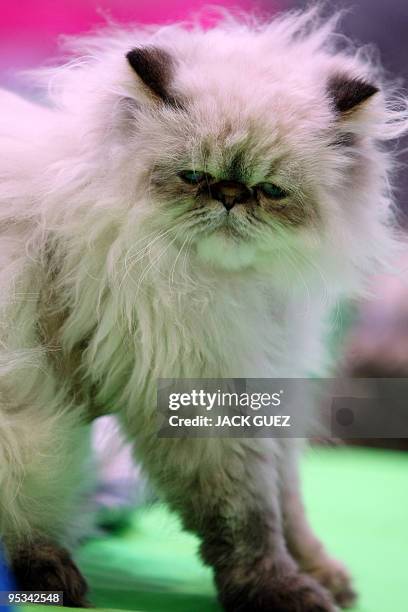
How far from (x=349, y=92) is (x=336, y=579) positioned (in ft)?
2.38

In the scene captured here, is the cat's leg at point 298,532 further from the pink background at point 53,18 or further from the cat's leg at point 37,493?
the pink background at point 53,18

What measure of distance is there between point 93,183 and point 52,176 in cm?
7

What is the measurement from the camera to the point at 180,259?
3.22ft

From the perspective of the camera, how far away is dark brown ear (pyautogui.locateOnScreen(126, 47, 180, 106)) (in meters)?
0.93

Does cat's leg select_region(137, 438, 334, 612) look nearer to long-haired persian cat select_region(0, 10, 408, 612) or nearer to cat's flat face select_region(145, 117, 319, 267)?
long-haired persian cat select_region(0, 10, 408, 612)

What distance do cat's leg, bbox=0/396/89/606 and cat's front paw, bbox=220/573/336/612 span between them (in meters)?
0.20

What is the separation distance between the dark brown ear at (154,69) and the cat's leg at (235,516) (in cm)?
48

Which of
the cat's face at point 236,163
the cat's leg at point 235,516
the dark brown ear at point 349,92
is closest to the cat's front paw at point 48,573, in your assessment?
the cat's leg at point 235,516

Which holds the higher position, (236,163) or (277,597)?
(236,163)

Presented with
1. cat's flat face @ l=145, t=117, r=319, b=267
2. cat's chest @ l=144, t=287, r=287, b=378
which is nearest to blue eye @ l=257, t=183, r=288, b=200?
cat's flat face @ l=145, t=117, r=319, b=267
